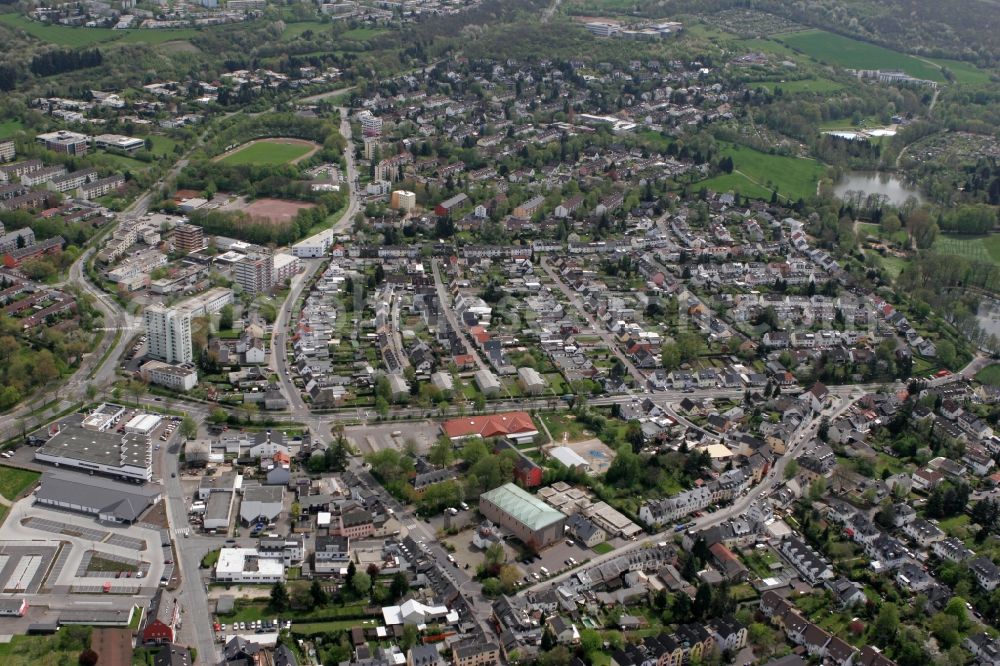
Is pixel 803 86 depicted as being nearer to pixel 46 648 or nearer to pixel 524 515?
pixel 524 515

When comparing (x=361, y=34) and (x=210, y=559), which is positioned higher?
(x=361, y=34)

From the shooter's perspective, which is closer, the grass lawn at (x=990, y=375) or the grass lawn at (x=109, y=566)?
the grass lawn at (x=109, y=566)

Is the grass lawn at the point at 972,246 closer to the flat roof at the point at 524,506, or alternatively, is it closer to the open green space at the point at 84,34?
the flat roof at the point at 524,506

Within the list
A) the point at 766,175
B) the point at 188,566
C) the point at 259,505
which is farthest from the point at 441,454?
the point at 766,175

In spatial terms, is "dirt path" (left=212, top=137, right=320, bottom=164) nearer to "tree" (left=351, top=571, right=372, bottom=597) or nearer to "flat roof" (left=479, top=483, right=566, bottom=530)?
"flat roof" (left=479, top=483, right=566, bottom=530)

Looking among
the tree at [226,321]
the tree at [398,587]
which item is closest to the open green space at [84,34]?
the tree at [226,321]

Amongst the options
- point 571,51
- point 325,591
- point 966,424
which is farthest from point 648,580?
point 571,51
